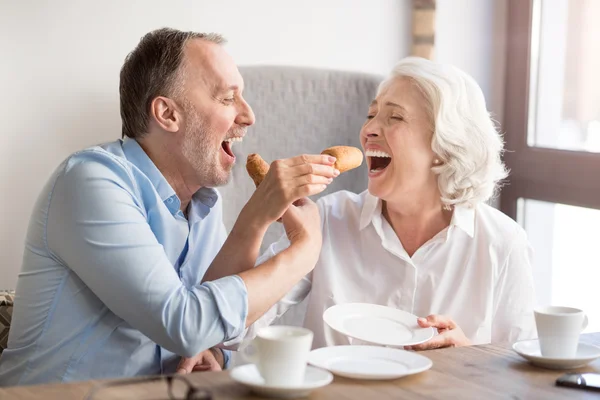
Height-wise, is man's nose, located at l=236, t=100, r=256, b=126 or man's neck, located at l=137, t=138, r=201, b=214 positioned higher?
man's nose, located at l=236, t=100, r=256, b=126

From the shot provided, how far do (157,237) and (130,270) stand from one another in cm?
28

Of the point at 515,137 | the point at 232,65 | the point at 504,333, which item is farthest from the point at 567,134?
the point at 232,65

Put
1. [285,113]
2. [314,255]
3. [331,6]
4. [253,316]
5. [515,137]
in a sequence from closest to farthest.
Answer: [253,316] < [314,255] < [285,113] < [331,6] < [515,137]

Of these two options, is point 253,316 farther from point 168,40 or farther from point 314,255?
point 168,40

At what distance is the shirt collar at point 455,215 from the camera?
2.22 m

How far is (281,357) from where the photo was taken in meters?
1.23

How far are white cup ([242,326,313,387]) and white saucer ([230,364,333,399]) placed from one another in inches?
0.4

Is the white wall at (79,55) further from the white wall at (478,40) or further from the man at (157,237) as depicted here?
the man at (157,237)

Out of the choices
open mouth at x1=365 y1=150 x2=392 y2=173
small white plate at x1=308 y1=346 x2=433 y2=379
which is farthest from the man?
open mouth at x1=365 y1=150 x2=392 y2=173

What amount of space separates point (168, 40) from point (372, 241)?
74 cm

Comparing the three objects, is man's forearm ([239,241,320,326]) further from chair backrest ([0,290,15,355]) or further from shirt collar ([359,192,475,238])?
chair backrest ([0,290,15,355])

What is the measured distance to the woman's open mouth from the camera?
7.36ft

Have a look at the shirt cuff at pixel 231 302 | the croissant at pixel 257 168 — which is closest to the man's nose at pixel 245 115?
the croissant at pixel 257 168

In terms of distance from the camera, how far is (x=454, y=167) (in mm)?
2244
